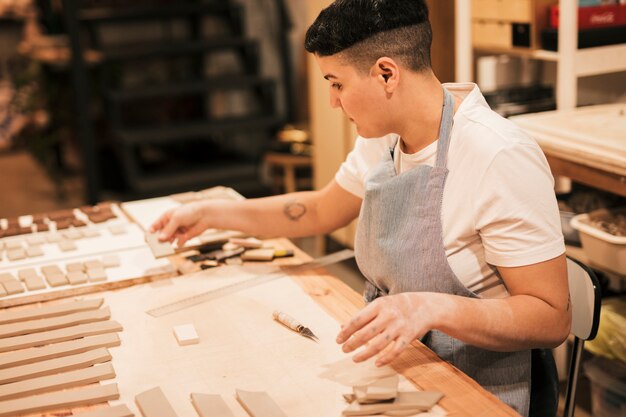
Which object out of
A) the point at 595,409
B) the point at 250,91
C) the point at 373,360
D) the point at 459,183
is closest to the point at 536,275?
the point at 459,183

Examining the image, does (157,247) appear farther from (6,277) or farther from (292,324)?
(292,324)

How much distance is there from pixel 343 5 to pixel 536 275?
66 cm

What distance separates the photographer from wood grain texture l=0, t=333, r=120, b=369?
5.00ft

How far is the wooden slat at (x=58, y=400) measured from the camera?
1.36 meters

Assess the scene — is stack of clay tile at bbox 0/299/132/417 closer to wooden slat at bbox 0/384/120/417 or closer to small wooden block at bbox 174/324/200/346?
wooden slat at bbox 0/384/120/417

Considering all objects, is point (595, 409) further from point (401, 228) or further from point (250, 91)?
point (250, 91)

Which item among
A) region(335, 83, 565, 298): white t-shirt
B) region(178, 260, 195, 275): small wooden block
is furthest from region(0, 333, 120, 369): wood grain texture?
region(335, 83, 565, 298): white t-shirt

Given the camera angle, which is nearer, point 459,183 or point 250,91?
point 459,183

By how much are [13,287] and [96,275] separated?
19 centimetres

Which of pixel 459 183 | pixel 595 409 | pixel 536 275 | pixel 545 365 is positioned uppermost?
pixel 459 183

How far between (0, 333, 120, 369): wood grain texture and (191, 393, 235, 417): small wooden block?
0.32 m

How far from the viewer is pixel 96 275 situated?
1.90 meters

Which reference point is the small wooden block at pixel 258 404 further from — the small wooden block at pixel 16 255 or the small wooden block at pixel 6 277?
the small wooden block at pixel 16 255

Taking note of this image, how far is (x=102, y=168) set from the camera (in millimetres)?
6531
